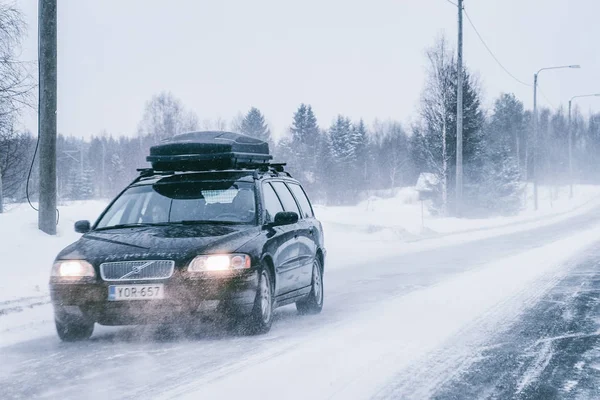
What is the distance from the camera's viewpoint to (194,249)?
717 cm

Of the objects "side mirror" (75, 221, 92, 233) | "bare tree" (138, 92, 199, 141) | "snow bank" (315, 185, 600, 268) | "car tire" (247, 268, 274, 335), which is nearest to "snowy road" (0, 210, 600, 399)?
"car tire" (247, 268, 274, 335)

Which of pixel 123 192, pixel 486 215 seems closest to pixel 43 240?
pixel 123 192

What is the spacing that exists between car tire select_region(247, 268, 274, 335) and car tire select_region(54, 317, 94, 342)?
1.42 metres

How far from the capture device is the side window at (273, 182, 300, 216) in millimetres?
9289

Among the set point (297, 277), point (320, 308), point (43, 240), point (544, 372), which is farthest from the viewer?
point (43, 240)

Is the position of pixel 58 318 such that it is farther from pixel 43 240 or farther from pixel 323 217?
pixel 323 217

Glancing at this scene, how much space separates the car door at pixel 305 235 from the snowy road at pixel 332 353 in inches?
21.6

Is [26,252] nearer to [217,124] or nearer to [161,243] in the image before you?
[161,243]

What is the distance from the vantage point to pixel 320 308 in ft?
31.6

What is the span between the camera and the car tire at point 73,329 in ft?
24.2

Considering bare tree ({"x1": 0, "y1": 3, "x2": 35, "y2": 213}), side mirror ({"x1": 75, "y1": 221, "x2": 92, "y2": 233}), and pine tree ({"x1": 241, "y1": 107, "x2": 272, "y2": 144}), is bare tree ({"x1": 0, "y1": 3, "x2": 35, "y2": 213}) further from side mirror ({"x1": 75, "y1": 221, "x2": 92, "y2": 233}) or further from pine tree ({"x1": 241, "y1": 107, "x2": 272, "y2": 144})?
pine tree ({"x1": 241, "y1": 107, "x2": 272, "y2": 144})

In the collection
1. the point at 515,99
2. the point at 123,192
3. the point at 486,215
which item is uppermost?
the point at 515,99

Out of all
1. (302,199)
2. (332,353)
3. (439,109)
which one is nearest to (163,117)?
(439,109)

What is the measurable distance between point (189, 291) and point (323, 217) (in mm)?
24250
